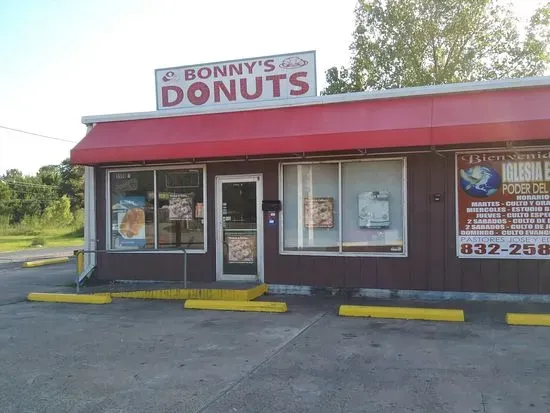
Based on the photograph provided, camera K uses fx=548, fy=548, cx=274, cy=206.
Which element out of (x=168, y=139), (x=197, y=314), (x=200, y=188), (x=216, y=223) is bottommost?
(x=197, y=314)

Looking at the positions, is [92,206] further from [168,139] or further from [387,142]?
[387,142]

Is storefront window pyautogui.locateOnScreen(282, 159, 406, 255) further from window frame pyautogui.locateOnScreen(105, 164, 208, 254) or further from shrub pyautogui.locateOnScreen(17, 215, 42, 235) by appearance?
shrub pyautogui.locateOnScreen(17, 215, 42, 235)

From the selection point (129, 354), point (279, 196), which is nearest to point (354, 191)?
point (279, 196)

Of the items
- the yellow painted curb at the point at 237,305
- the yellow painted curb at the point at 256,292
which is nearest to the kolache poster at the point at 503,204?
the yellow painted curb at the point at 237,305

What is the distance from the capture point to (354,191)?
1062 centimetres

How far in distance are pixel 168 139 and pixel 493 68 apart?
1088 inches

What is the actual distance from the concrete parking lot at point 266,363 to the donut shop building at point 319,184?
1717 millimetres

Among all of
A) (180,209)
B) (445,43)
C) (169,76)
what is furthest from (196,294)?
(445,43)

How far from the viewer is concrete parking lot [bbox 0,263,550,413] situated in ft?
16.1

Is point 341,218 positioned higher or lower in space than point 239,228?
higher

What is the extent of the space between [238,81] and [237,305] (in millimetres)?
5367

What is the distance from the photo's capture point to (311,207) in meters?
10.9

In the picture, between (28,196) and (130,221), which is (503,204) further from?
(28,196)

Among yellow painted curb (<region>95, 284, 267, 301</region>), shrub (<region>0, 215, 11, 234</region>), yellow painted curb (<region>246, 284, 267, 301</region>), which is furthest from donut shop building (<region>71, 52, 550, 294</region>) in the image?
shrub (<region>0, 215, 11, 234</region>)
